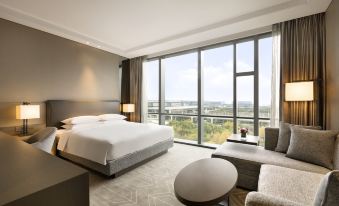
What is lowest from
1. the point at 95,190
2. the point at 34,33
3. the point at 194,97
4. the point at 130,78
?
the point at 95,190

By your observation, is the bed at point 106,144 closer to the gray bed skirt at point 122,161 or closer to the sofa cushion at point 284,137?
the gray bed skirt at point 122,161

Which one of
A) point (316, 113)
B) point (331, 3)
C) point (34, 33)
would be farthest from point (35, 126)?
point (331, 3)

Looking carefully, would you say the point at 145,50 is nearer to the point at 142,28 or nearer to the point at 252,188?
the point at 142,28

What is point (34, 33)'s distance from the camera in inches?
135

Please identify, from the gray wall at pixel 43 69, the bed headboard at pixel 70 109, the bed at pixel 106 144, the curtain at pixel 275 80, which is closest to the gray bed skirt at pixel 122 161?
the bed at pixel 106 144

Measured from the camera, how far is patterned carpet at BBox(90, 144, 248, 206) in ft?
6.67

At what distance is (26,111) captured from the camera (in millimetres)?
2992

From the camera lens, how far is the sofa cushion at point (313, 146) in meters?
1.98

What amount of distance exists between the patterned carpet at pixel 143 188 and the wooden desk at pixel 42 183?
153cm

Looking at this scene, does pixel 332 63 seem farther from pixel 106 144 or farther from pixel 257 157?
pixel 106 144

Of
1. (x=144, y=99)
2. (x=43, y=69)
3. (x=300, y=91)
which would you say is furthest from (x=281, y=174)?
(x=43, y=69)

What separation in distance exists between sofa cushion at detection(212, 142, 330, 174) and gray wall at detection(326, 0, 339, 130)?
94 centimetres

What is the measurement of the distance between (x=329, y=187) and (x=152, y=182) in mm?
2161

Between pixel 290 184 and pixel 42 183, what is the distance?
1942mm
